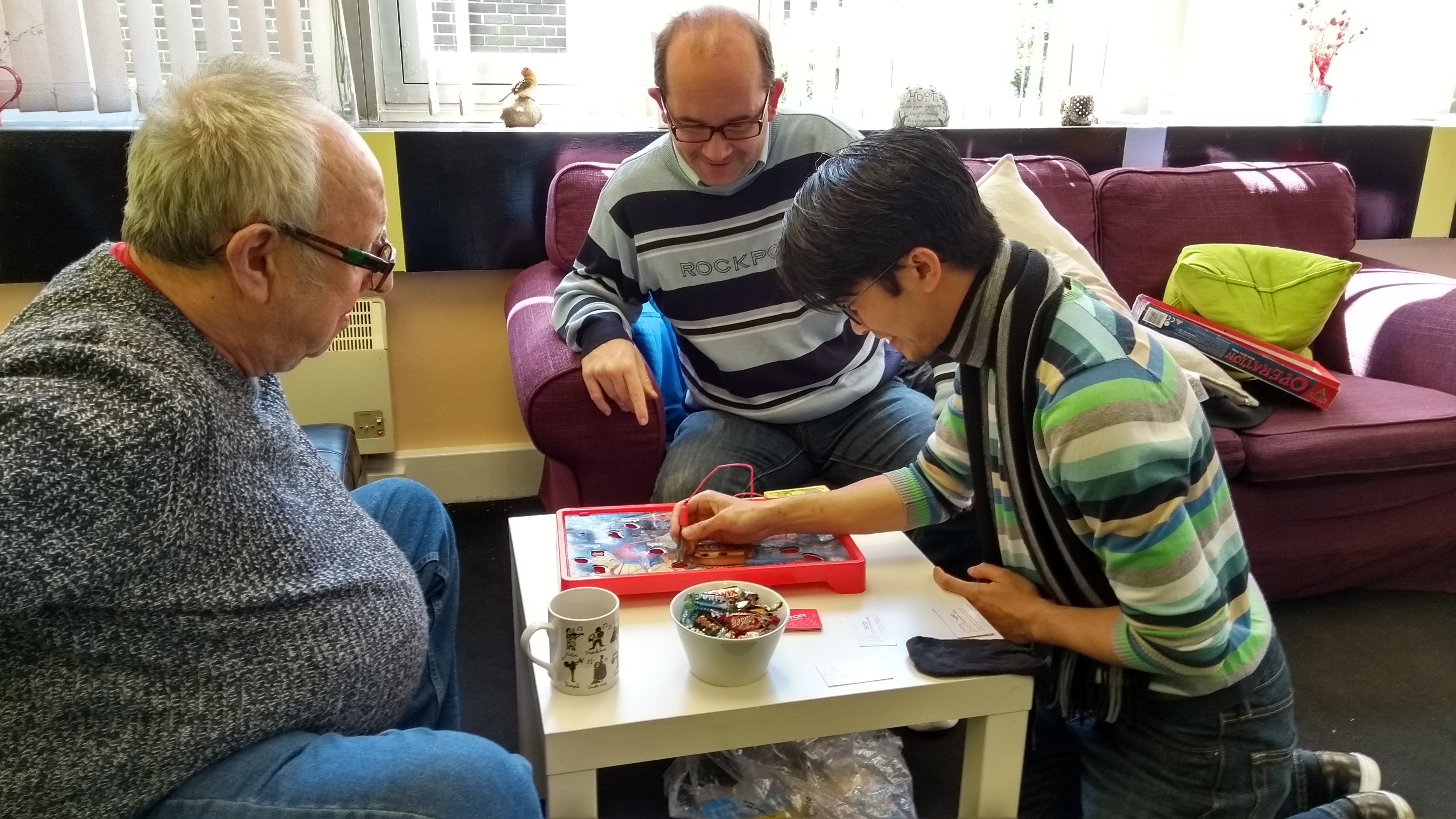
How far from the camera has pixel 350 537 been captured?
1.11 m

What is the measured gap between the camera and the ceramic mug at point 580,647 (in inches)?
39.3

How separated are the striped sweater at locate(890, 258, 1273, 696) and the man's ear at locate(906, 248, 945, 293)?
54mm

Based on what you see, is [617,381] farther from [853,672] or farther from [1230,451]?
[1230,451]

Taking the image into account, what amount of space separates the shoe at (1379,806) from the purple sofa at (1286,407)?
762mm

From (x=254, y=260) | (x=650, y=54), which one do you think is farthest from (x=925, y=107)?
(x=254, y=260)

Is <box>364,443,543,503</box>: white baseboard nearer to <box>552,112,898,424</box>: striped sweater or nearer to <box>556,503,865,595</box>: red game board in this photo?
<box>552,112,898,424</box>: striped sweater

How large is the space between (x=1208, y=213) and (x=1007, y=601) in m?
1.71

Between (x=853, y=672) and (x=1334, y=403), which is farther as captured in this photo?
(x=1334, y=403)

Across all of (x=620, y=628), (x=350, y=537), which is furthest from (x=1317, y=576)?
(x=350, y=537)

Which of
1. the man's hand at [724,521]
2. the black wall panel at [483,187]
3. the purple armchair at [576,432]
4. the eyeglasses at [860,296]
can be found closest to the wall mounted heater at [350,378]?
the black wall panel at [483,187]

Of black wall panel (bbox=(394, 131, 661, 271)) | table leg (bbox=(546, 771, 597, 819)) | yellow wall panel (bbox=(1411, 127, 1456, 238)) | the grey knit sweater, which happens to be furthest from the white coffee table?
yellow wall panel (bbox=(1411, 127, 1456, 238))

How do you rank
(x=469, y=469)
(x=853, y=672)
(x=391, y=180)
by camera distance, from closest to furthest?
(x=853, y=672) → (x=391, y=180) → (x=469, y=469)

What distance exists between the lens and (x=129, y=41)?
7.24 feet

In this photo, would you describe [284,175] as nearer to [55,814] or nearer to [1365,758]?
[55,814]
